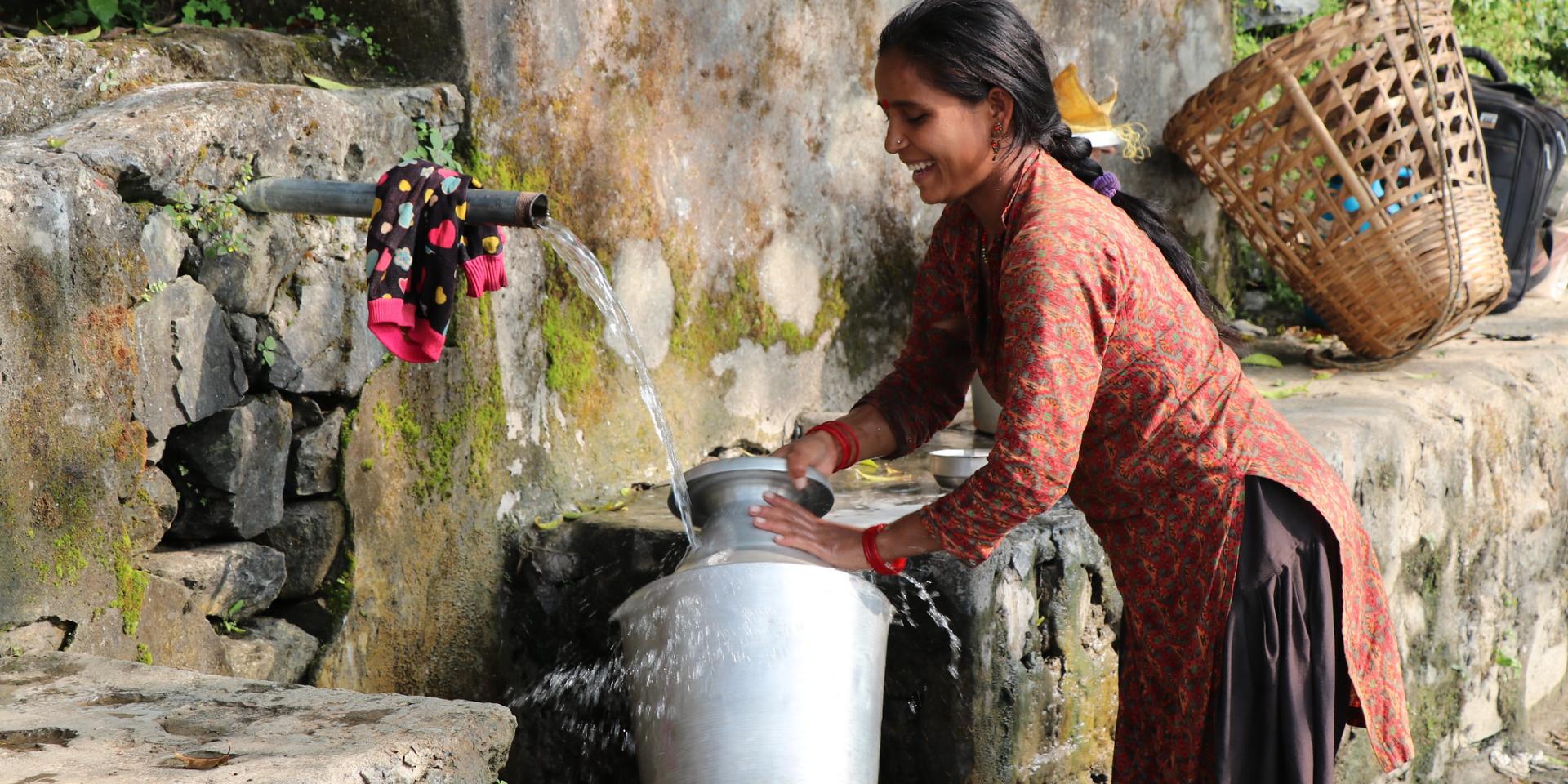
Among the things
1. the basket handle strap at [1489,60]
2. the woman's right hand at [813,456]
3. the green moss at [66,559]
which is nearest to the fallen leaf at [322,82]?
the green moss at [66,559]

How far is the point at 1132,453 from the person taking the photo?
6.75ft

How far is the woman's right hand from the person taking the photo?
2.16 meters

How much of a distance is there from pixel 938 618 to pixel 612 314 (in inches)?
33.3

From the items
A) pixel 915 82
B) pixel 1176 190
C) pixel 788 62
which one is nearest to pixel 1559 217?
pixel 1176 190

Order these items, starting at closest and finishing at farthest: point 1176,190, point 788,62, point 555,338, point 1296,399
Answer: point 555,338 < point 788,62 < point 1296,399 < point 1176,190

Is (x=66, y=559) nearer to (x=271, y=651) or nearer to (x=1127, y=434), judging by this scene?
(x=271, y=651)

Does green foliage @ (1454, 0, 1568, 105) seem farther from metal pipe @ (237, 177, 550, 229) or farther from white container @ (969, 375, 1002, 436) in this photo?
metal pipe @ (237, 177, 550, 229)

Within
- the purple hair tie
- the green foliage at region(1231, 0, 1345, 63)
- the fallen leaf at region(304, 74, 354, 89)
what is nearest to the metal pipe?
the fallen leaf at region(304, 74, 354, 89)

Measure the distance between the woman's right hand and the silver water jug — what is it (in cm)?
11

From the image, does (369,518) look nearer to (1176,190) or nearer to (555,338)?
(555,338)

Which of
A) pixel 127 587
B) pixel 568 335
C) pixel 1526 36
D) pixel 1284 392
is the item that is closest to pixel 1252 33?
pixel 1526 36

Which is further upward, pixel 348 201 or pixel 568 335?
pixel 348 201

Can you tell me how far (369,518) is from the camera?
8.91ft

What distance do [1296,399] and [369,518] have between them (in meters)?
2.54
